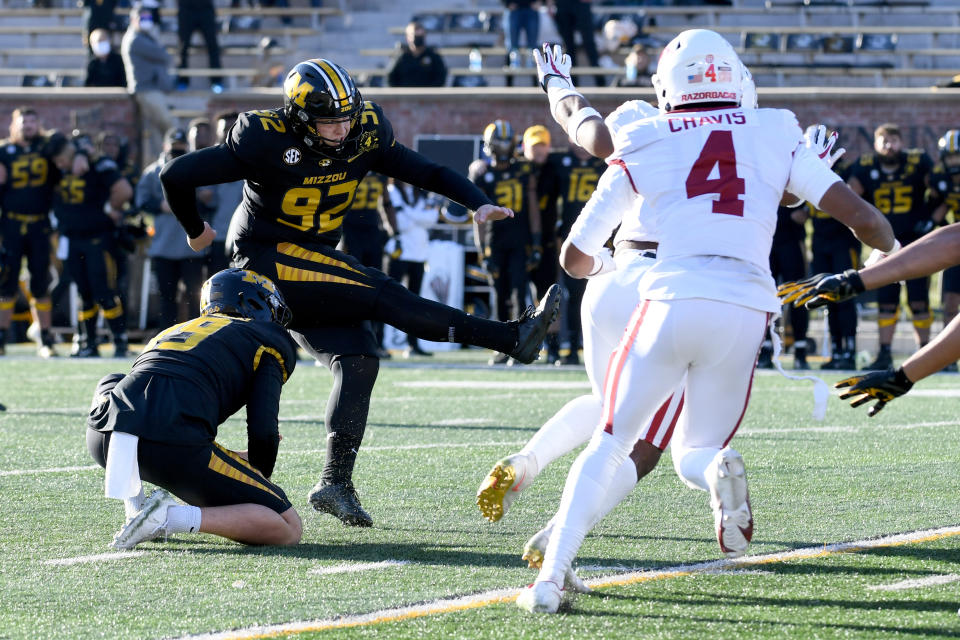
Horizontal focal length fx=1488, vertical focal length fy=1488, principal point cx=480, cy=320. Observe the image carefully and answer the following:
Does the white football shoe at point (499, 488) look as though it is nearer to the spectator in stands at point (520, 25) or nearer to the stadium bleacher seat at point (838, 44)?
the spectator in stands at point (520, 25)

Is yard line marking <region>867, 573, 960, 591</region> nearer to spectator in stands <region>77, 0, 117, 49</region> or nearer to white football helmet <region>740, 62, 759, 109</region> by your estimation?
white football helmet <region>740, 62, 759, 109</region>

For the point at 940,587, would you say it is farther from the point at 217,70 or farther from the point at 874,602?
the point at 217,70

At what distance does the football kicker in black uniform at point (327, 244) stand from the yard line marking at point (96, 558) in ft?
2.48

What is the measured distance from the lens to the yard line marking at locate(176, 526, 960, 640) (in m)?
3.65

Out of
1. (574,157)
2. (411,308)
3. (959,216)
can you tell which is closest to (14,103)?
(574,157)

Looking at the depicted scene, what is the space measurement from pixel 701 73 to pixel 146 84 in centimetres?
1400

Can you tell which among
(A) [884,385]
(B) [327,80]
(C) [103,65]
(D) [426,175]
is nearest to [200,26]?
(C) [103,65]

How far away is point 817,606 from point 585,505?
2.25 feet

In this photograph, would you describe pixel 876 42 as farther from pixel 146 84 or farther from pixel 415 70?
pixel 146 84

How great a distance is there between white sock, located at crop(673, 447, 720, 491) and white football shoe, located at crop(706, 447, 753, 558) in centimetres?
5

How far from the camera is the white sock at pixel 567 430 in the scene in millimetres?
4695

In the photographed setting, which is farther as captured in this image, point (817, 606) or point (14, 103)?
point (14, 103)

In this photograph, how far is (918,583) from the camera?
420cm

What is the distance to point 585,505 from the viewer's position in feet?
12.6
